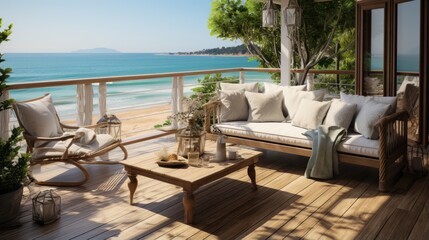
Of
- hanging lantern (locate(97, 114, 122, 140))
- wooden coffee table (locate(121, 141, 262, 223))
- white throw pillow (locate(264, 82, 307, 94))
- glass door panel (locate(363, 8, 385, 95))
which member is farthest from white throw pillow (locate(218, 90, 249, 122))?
glass door panel (locate(363, 8, 385, 95))

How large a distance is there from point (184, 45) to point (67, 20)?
376 inches

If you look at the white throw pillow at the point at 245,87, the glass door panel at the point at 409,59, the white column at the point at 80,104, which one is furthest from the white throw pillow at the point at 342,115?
the white column at the point at 80,104

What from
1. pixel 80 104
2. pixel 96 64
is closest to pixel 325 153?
pixel 80 104

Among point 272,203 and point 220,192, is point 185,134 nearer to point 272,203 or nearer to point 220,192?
point 220,192

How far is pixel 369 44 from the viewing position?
571cm

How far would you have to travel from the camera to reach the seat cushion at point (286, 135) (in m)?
3.90

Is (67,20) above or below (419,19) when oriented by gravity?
above

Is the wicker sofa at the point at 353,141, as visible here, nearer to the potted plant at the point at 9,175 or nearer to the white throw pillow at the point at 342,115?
the white throw pillow at the point at 342,115

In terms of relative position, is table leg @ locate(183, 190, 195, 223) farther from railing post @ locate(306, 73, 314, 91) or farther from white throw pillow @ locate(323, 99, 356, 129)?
railing post @ locate(306, 73, 314, 91)

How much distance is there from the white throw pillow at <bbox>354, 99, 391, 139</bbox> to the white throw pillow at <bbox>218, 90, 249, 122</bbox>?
1.53 m

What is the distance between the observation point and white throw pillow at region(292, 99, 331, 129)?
14.8 ft

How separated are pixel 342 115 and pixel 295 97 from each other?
2.72 ft

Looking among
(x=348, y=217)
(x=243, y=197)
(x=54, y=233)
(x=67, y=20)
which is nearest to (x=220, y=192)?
(x=243, y=197)

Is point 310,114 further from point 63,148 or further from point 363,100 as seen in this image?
point 63,148
